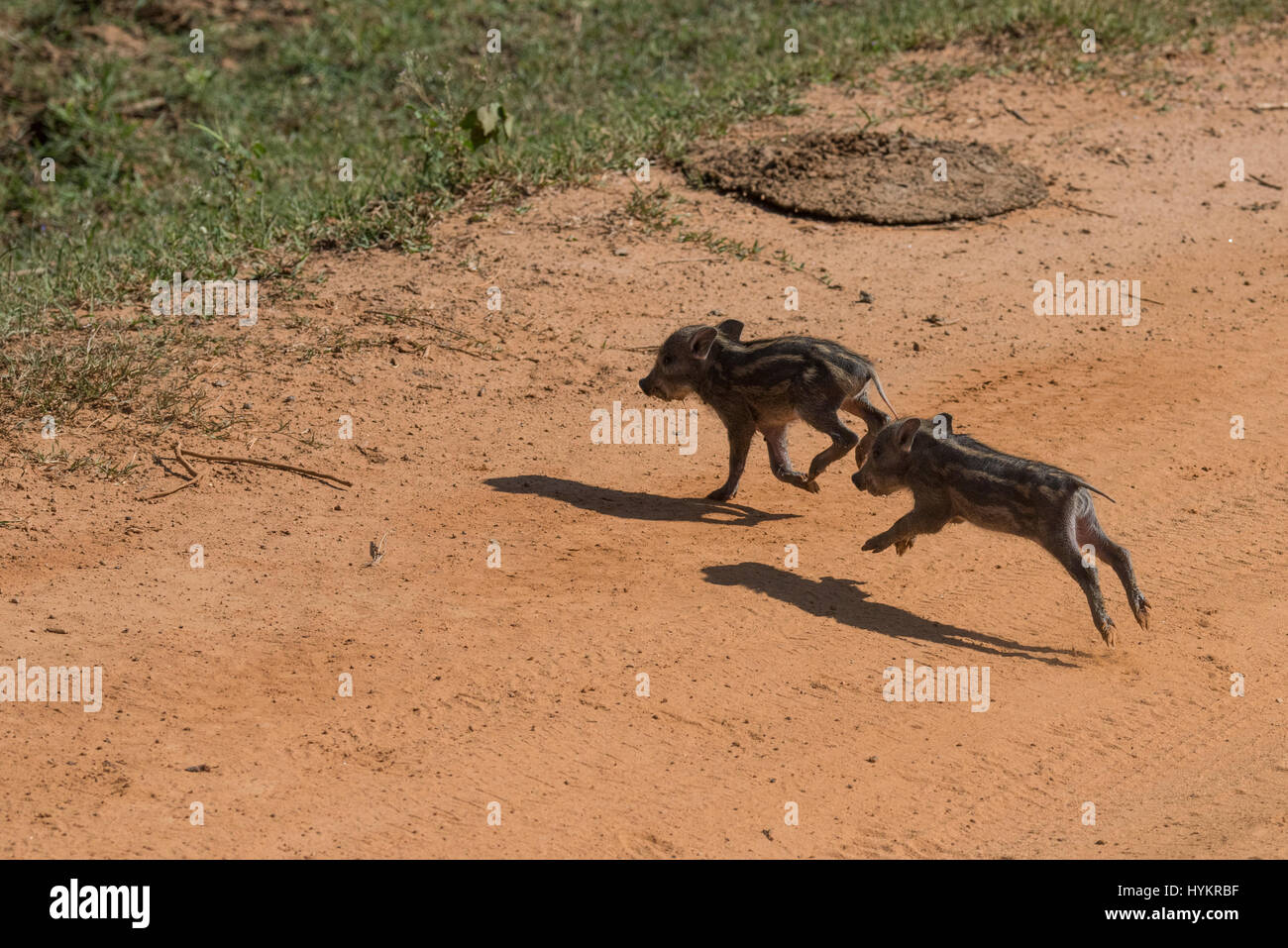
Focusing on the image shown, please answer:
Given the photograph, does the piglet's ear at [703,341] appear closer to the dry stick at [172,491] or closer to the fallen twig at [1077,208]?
the dry stick at [172,491]

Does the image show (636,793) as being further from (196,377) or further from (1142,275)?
(1142,275)

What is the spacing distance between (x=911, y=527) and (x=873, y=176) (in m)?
5.61

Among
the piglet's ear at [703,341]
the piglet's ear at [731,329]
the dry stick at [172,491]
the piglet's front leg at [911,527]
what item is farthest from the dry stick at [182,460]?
the piglet's front leg at [911,527]

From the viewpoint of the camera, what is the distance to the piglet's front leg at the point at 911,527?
7.66 meters

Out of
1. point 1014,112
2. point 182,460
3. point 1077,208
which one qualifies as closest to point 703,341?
point 182,460

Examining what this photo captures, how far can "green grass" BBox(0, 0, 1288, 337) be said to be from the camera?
38.0ft

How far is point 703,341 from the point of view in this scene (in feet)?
29.2

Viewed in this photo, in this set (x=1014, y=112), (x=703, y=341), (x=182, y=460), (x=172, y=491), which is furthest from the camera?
(x=1014, y=112)

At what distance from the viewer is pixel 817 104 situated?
13.8 m

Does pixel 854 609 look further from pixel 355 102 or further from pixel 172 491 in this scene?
pixel 355 102

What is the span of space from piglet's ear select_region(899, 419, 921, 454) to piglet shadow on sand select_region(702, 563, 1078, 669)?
78 cm

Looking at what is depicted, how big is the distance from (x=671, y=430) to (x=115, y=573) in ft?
12.4

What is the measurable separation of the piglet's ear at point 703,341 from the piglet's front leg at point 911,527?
1772mm

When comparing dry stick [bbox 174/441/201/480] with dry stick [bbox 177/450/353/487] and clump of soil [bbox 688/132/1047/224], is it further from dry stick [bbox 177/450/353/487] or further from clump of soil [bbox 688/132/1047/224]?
clump of soil [bbox 688/132/1047/224]
